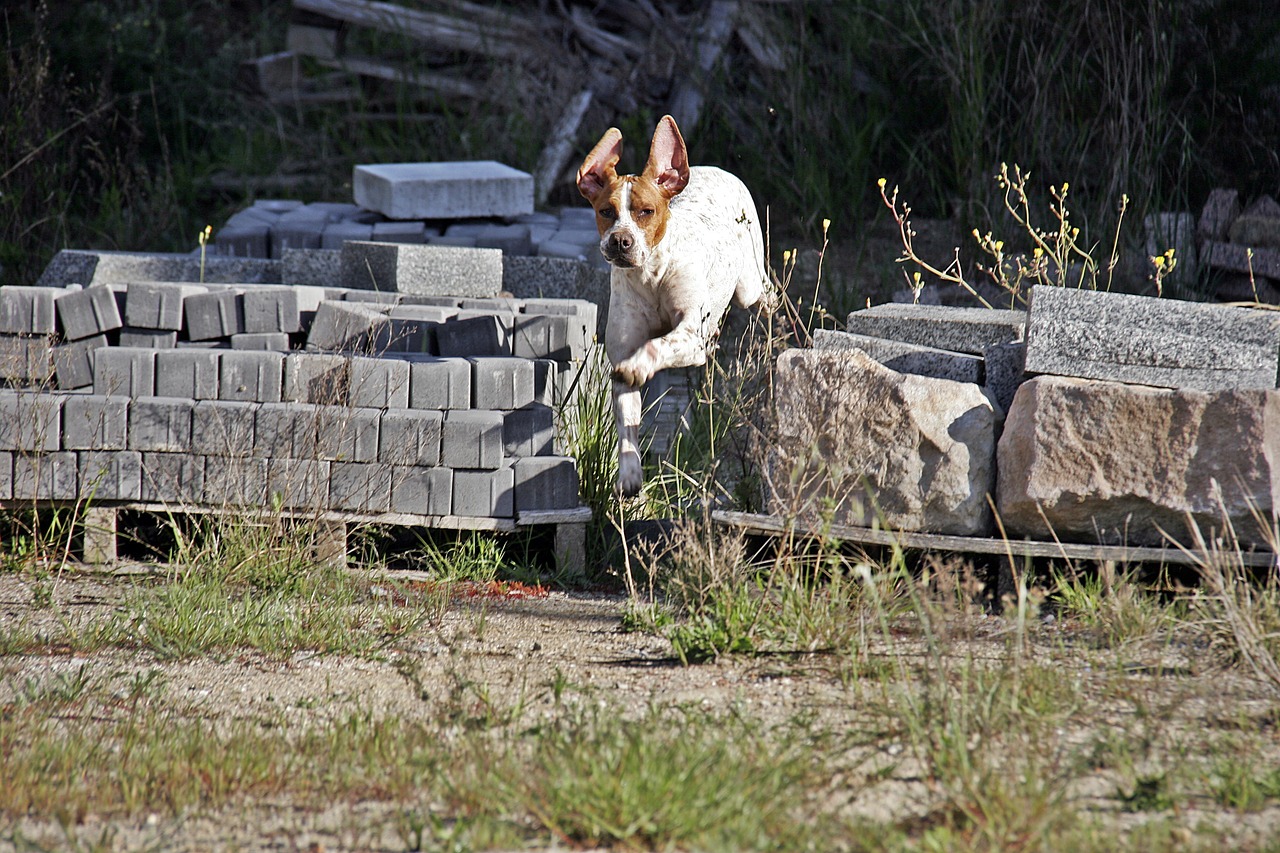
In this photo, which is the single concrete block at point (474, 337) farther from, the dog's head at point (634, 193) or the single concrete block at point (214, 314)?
the single concrete block at point (214, 314)

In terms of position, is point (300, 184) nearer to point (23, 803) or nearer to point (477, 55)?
point (477, 55)

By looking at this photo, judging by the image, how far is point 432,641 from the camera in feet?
13.2

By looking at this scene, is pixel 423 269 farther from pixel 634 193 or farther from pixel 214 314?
pixel 634 193

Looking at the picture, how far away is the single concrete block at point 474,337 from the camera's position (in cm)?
536

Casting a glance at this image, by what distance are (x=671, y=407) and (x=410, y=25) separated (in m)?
6.58

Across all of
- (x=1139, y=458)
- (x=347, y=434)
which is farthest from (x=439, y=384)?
(x=1139, y=458)

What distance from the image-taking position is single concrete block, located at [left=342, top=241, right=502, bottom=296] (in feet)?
21.2

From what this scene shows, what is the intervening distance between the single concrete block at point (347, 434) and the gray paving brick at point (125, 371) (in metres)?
0.78

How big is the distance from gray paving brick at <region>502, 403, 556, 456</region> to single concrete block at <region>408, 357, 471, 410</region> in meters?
0.19

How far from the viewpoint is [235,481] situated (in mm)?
4711

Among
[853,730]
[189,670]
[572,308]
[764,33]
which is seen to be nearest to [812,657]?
Answer: [853,730]

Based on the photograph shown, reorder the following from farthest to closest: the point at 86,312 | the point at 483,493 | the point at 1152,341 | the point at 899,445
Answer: the point at 86,312
the point at 483,493
the point at 899,445
the point at 1152,341

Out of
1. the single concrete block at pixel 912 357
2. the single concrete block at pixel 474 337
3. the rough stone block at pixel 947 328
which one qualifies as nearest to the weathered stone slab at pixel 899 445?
the single concrete block at pixel 912 357

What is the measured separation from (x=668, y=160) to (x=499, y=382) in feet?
3.71
